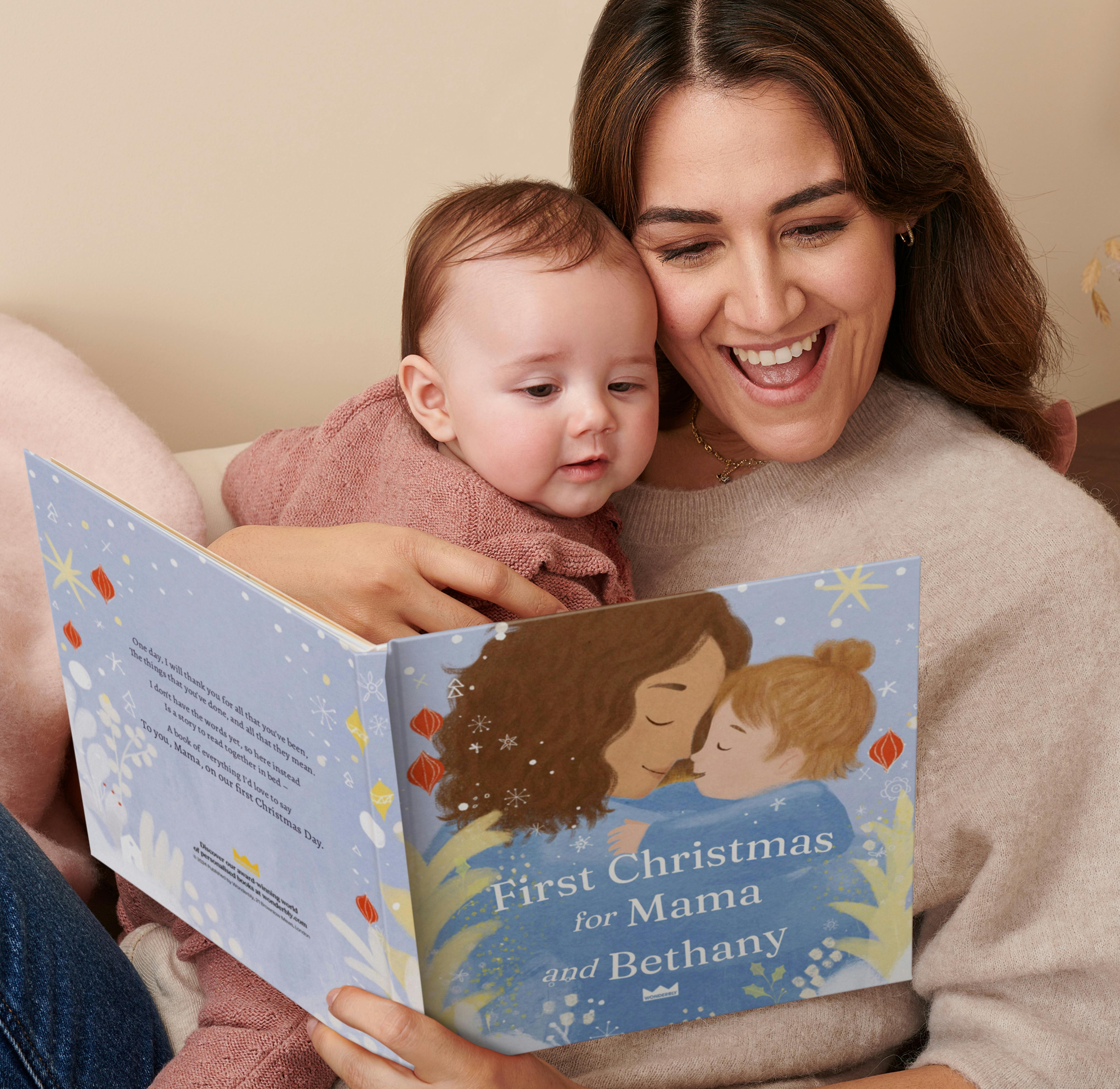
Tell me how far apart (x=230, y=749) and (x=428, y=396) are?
482mm

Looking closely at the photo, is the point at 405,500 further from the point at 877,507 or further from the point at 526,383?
the point at 877,507

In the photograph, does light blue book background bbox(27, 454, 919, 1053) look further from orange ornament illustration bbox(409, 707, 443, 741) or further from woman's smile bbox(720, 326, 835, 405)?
woman's smile bbox(720, 326, 835, 405)

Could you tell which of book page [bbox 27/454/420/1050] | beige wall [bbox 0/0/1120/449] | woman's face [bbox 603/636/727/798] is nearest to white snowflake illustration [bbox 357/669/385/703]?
book page [bbox 27/454/420/1050]

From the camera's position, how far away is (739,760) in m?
0.72

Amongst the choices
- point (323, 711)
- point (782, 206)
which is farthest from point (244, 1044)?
point (782, 206)

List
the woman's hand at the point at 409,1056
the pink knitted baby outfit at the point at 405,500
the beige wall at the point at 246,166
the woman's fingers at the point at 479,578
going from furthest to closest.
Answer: the beige wall at the point at 246,166 < the pink knitted baby outfit at the point at 405,500 < the woman's fingers at the point at 479,578 < the woman's hand at the point at 409,1056

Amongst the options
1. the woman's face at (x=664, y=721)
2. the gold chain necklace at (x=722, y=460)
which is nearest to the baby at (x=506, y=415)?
the gold chain necklace at (x=722, y=460)

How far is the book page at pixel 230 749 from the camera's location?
2.25 feet

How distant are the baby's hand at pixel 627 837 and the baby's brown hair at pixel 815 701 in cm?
10

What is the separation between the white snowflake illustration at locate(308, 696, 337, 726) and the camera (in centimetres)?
68

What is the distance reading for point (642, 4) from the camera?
1.12m

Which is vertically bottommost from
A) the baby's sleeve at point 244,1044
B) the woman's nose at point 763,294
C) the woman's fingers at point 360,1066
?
the baby's sleeve at point 244,1044

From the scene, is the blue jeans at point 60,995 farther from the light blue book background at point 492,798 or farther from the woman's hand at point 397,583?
the woman's hand at point 397,583

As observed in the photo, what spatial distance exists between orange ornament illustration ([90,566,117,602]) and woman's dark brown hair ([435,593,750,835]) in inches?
11.8
